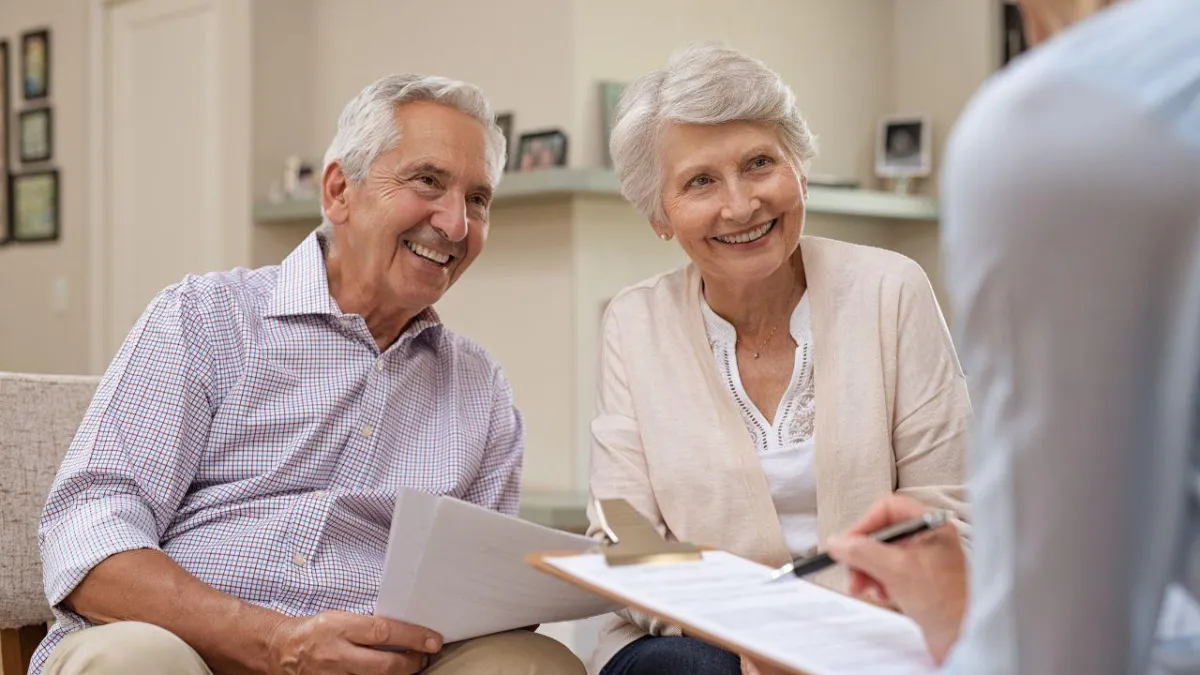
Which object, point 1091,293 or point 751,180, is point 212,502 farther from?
point 1091,293

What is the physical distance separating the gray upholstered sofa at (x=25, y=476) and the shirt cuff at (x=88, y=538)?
224mm

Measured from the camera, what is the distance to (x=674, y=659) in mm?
1563

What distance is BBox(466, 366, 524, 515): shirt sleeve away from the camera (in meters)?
1.95

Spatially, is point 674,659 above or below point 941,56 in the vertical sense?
below

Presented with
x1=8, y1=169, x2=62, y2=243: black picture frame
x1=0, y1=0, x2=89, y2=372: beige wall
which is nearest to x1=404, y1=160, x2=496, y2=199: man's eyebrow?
x1=0, y1=0, x2=89, y2=372: beige wall

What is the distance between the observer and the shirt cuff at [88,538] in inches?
61.9

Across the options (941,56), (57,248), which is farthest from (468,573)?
(57,248)

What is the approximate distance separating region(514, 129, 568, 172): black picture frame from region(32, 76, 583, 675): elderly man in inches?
92.3

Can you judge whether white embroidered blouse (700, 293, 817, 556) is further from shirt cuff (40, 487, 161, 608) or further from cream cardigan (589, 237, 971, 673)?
shirt cuff (40, 487, 161, 608)

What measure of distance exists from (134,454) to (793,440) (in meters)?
0.83

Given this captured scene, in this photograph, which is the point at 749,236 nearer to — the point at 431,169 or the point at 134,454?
the point at 431,169

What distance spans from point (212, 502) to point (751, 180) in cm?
Answer: 82

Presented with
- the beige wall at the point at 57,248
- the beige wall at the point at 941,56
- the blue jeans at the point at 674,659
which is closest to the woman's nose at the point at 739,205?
the blue jeans at the point at 674,659

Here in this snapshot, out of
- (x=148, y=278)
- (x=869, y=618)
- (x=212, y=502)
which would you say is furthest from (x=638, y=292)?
(x=148, y=278)
